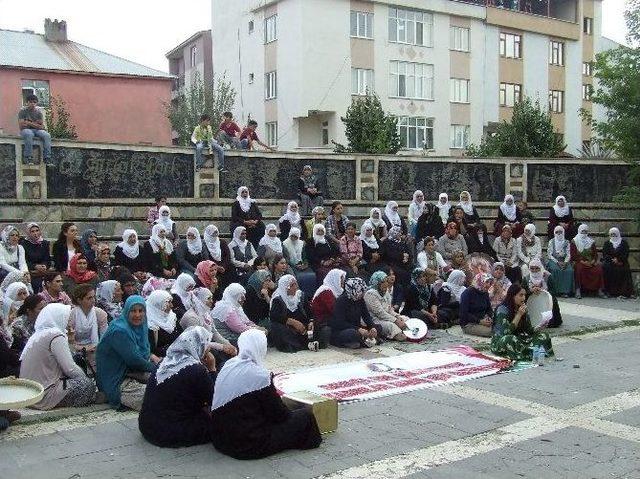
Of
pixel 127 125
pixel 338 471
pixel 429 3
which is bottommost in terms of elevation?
pixel 338 471

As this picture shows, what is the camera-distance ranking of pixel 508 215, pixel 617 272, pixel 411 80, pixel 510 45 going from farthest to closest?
pixel 510 45
pixel 411 80
pixel 508 215
pixel 617 272

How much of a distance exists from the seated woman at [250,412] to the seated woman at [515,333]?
14.7 ft

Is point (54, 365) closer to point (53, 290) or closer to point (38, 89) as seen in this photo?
point (53, 290)

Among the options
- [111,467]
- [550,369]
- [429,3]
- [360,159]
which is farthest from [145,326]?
[429,3]

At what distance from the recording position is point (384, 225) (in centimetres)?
1512

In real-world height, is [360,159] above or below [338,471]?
above

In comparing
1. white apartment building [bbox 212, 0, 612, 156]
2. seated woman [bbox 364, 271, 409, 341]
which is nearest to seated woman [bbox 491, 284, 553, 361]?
seated woman [bbox 364, 271, 409, 341]

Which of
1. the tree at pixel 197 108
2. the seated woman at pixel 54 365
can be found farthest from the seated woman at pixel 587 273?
the tree at pixel 197 108

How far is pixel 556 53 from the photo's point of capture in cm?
4225

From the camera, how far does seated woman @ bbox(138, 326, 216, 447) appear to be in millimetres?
6215

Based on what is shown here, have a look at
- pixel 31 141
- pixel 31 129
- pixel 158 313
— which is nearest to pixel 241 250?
pixel 31 141

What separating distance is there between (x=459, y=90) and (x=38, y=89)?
65.2 feet

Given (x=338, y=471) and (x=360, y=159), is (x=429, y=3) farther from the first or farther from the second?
(x=338, y=471)

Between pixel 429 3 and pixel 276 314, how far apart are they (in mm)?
29590
